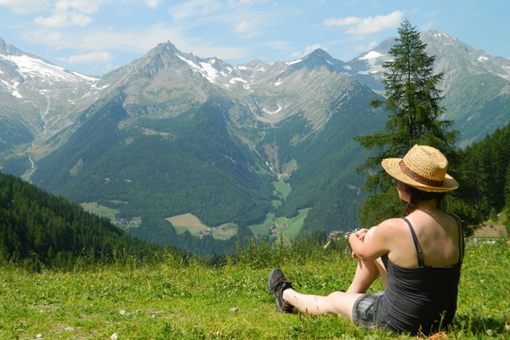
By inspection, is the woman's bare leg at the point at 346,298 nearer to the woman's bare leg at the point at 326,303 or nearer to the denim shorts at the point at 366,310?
the woman's bare leg at the point at 326,303

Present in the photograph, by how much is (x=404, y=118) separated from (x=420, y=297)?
24.1 meters

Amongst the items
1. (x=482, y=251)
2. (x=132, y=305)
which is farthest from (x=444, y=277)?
(x=482, y=251)

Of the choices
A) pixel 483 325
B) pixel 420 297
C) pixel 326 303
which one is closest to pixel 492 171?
pixel 326 303

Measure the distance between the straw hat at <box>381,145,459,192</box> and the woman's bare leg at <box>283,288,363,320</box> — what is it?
1.93m

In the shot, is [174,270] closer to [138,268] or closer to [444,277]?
[138,268]

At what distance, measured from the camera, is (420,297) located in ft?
18.8

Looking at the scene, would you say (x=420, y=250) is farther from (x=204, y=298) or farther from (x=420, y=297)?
(x=204, y=298)

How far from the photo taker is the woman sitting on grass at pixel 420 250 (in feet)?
18.4

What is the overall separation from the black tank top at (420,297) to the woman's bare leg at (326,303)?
693mm

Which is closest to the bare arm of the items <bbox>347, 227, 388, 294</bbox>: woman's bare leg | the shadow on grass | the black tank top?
the black tank top

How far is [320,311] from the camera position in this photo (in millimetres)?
6973

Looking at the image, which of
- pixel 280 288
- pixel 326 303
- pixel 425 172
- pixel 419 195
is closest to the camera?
pixel 425 172

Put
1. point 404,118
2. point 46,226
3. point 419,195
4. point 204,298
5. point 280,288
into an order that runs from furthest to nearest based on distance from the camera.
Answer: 1. point 46,226
2. point 404,118
3. point 204,298
4. point 280,288
5. point 419,195

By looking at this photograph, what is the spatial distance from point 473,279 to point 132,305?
707 cm
